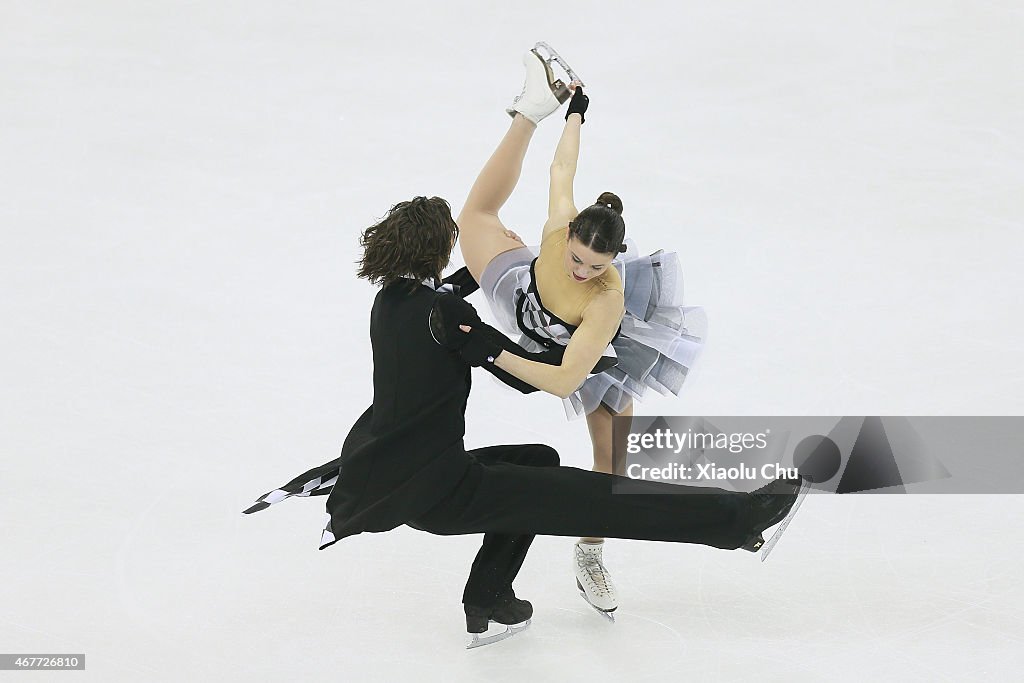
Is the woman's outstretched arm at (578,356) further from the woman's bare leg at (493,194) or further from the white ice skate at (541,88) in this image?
the white ice skate at (541,88)

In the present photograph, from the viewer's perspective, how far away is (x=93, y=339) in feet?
15.1

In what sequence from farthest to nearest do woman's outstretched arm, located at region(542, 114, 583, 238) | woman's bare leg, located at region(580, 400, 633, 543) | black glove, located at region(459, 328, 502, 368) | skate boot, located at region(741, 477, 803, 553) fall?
1. woman's bare leg, located at region(580, 400, 633, 543)
2. woman's outstretched arm, located at region(542, 114, 583, 238)
3. skate boot, located at region(741, 477, 803, 553)
4. black glove, located at region(459, 328, 502, 368)

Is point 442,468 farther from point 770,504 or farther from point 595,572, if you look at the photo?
point 770,504

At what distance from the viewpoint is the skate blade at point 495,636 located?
9.73 ft

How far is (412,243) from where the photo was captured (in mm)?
2709

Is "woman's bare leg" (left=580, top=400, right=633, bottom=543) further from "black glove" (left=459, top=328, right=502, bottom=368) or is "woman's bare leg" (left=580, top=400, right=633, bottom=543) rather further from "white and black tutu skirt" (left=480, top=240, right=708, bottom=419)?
"black glove" (left=459, top=328, right=502, bottom=368)

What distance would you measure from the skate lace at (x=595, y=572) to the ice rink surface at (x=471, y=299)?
0.09m

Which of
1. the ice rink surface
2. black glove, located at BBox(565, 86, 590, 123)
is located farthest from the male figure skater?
black glove, located at BBox(565, 86, 590, 123)

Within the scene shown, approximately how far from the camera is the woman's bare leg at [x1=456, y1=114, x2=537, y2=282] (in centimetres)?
336

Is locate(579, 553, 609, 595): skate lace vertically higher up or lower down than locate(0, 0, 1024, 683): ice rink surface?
lower down

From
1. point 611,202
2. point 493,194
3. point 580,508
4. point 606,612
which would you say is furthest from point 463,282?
point 606,612

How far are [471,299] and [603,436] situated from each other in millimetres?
1371

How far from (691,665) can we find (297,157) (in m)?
4.26

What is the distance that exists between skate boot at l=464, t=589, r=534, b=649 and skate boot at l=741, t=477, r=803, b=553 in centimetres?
60
